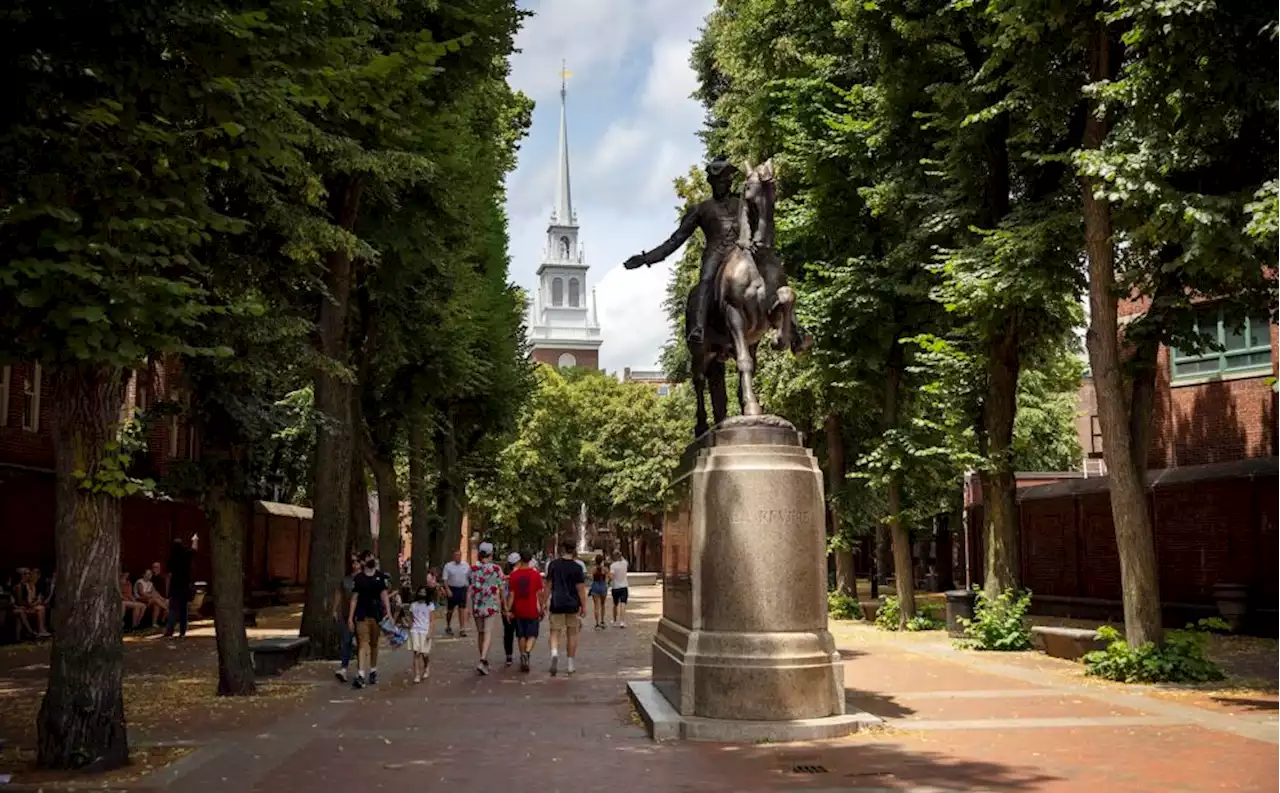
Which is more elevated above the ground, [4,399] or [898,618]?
[4,399]

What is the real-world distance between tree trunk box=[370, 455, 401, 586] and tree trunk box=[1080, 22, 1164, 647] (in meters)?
17.9

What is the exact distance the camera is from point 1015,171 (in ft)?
71.1

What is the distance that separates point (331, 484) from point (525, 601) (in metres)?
3.85

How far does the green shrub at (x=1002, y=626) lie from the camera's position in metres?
20.3

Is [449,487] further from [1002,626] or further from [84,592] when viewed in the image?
[84,592]

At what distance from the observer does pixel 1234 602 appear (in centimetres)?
2305

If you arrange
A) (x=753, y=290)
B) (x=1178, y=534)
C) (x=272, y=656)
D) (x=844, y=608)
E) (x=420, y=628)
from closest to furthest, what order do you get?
(x=753, y=290)
(x=420, y=628)
(x=272, y=656)
(x=1178, y=534)
(x=844, y=608)

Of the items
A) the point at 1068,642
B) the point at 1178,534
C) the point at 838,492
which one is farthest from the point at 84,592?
the point at 1178,534

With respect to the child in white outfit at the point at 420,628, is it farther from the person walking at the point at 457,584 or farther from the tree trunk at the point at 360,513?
the tree trunk at the point at 360,513

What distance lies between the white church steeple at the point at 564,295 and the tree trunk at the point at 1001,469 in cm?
13996

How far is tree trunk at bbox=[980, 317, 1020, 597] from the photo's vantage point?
21.3m

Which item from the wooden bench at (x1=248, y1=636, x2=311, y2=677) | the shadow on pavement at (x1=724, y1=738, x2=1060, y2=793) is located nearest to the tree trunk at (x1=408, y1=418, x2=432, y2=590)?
the wooden bench at (x1=248, y1=636, x2=311, y2=677)

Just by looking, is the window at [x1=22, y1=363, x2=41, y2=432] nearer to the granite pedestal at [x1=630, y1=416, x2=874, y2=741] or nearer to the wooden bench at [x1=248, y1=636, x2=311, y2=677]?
the wooden bench at [x1=248, y1=636, x2=311, y2=677]

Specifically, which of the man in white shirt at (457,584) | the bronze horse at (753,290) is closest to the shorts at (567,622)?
the man in white shirt at (457,584)
